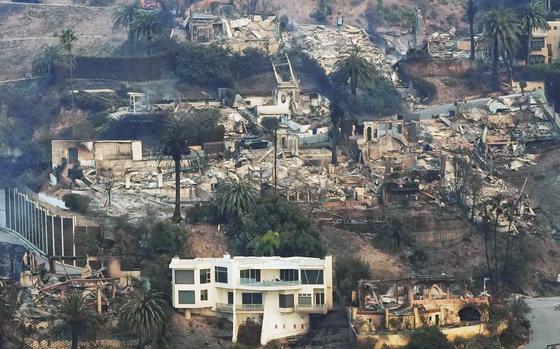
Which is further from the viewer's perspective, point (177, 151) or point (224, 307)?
point (177, 151)

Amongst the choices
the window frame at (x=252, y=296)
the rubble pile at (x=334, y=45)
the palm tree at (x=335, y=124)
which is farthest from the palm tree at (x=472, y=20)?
the window frame at (x=252, y=296)

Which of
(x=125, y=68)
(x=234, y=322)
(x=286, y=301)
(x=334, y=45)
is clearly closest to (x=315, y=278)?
(x=286, y=301)

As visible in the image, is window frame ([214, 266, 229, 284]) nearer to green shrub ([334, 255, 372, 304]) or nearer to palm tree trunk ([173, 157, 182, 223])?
green shrub ([334, 255, 372, 304])

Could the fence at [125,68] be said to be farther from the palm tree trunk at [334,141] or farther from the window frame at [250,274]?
the window frame at [250,274]

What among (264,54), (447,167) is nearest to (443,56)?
(264,54)

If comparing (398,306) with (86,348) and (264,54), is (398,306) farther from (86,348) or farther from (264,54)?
(264,54)

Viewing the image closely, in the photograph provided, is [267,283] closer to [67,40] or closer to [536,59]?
[67,40]
